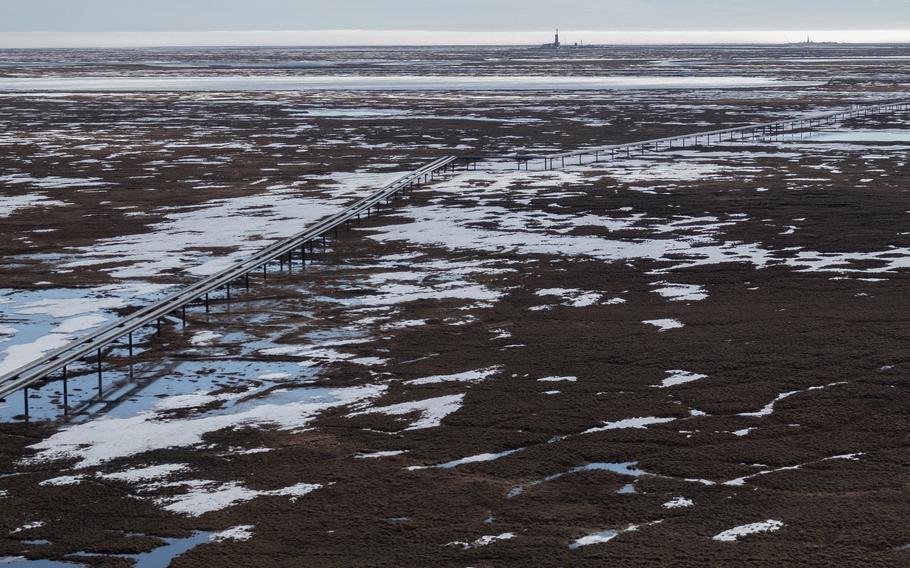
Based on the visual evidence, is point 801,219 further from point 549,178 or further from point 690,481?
point 690,481

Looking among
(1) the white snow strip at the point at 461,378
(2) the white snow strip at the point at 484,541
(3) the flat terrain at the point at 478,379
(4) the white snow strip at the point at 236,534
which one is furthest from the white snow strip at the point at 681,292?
(4) the white snow strip at the point at 236,534

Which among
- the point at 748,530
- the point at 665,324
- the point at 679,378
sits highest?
the point at 665,324

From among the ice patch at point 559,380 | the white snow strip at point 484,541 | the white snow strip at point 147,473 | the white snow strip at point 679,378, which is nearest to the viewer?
the white snow strip at point 484,541

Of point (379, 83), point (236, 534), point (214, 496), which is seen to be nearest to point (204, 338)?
point (214, 496)

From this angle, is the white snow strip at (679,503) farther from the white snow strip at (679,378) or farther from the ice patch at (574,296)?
the ice patch at (574,296)

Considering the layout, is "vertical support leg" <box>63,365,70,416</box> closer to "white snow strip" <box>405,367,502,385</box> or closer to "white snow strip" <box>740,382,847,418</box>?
"white snow strip" <box>405,367,502,385</box>

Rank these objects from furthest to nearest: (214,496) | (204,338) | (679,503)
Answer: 1. (204,338)
2. (214,496)
3. (679,503)

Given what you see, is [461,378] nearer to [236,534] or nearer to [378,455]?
[378,455]

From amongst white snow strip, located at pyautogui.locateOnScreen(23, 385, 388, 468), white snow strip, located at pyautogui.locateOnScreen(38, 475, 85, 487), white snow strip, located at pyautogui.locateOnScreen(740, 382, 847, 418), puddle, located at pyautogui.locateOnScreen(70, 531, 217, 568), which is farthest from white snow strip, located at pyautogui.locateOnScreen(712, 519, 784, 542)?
white snow strip, located at pyautogui.locateOnScreen(38, 475, 85, 487)
